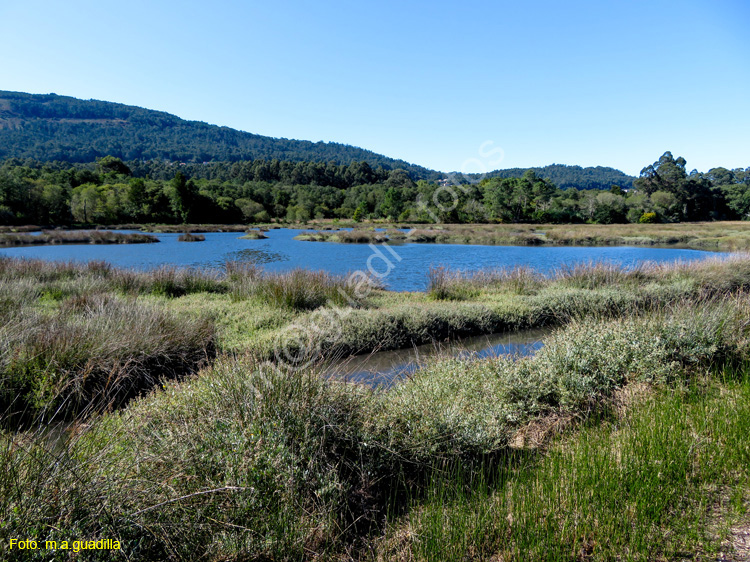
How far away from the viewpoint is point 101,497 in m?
1.97

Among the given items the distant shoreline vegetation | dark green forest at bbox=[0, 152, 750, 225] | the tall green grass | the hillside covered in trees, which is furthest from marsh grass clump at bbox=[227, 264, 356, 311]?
the hillside covered in trees

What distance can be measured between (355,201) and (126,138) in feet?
381

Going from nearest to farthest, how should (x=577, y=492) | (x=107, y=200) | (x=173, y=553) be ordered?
(x=173, y=553) → (x=577, y=492) → (x=107, y=200)

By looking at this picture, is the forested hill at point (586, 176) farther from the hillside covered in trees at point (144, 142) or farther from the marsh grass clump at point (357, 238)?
the marsh grass clump at point (357, 238)

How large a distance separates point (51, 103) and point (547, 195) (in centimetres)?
18789

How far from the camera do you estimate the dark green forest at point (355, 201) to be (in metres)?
50.1

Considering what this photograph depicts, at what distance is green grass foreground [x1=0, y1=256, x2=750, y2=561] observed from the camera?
207 cm

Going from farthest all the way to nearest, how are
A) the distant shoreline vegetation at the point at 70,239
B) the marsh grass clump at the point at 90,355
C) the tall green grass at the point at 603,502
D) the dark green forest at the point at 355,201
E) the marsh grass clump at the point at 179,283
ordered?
the dark green forest at the point at 355,201
the distant shoreline vegetation at the point at 70,239
the marsh grass clump at the point at 179,283
the marsh grass clump at the point at 90,355
the tall green grass at the point at 603,502

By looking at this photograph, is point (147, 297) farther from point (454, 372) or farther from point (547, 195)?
point (547, 195)

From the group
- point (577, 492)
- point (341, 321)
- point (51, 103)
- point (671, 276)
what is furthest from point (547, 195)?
point (51, 103)

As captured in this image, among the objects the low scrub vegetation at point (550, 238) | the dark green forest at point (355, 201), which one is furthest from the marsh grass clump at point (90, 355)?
the dark green forest at point (355, 201)

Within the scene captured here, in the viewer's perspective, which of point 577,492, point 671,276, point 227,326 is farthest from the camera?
point 671,276

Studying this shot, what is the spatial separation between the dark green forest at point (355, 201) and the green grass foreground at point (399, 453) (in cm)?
3884

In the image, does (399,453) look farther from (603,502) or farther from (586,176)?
(586,176)
